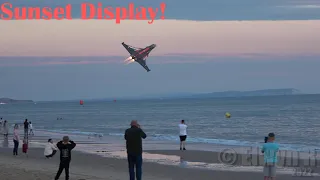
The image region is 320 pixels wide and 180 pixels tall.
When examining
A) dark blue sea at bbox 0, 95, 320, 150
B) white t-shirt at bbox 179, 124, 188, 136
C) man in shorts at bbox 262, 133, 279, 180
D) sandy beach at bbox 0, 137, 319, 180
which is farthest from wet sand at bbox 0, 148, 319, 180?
dark blue sea at bbox 0, 95, 320, 150

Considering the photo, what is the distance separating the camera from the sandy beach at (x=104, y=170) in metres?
15.7

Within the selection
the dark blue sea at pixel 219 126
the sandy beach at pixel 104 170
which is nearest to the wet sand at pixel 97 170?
the sandy beach at pixel 104 170

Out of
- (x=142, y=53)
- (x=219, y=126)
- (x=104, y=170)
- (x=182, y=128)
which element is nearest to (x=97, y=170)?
(x=104, y=170)

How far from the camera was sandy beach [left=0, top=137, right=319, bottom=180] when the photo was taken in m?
15.7

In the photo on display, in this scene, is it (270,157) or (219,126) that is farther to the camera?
(219,126)

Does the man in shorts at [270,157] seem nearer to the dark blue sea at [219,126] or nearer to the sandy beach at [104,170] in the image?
the sandy beach at [104,170]

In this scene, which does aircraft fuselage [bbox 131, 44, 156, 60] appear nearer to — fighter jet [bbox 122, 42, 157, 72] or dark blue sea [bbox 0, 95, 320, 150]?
fighter jet [bbox 122, 42, 157, 72]

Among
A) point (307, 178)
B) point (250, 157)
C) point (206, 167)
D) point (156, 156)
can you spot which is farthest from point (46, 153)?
point (307, 178)

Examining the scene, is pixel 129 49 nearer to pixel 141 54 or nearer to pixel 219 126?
pixel 141 54

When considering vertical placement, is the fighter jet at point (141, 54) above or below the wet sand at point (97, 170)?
above

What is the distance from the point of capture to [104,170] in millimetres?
17594

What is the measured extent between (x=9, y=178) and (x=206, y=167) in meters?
6.65

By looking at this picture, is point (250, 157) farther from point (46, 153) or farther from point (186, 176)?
point (46, 153)

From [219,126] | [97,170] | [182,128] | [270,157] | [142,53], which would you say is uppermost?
[142,53]
